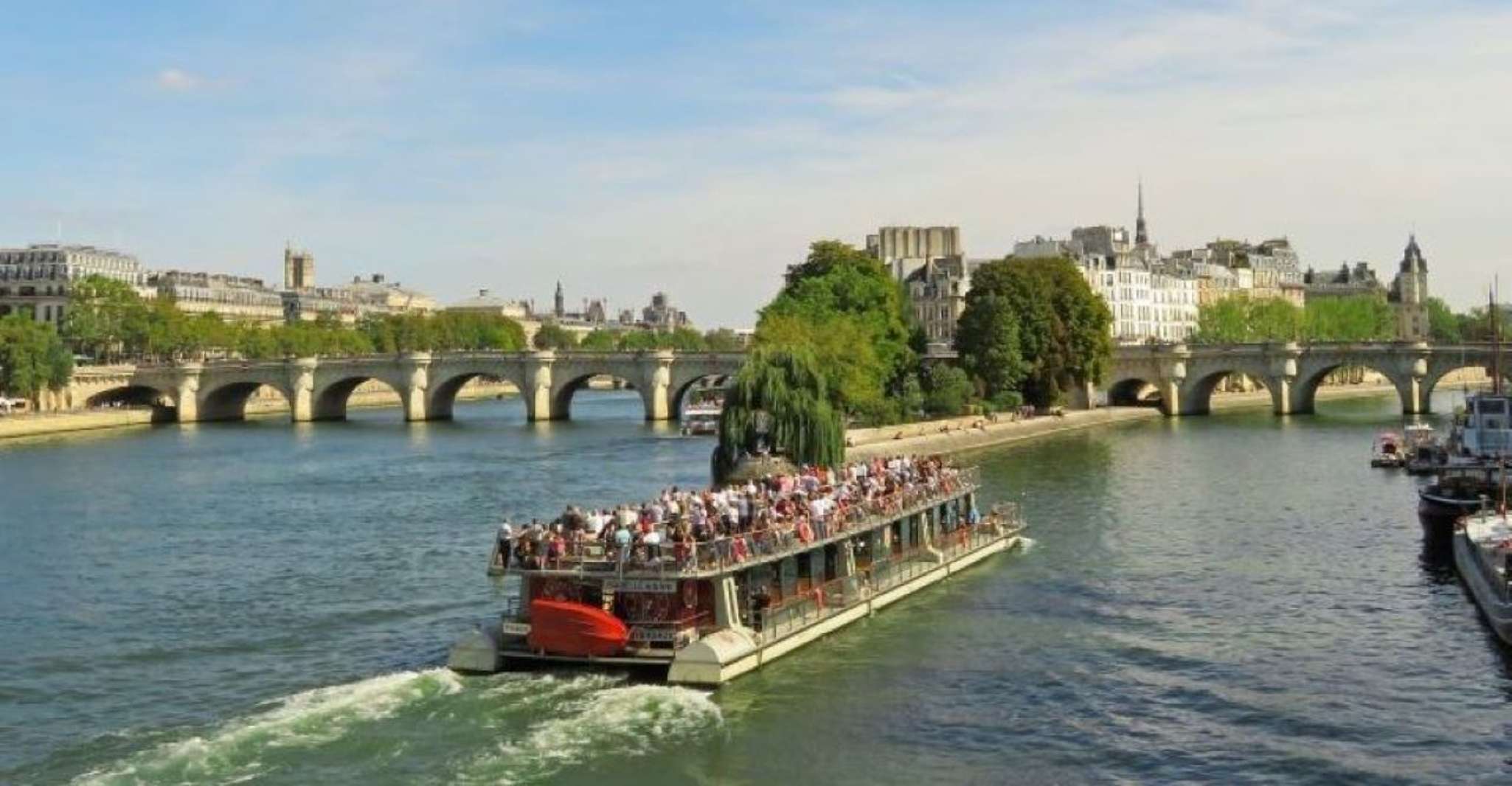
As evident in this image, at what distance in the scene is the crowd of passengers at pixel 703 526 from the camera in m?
27.5

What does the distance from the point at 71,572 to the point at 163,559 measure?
2479mm

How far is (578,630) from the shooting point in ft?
88.5

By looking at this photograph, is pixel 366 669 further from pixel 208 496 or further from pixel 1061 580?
pixel 208 496

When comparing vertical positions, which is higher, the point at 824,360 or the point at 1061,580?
the point at 824,360

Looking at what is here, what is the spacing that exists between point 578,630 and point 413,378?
86818 millimetres

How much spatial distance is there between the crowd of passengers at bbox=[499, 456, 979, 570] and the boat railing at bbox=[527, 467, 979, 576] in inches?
0.7

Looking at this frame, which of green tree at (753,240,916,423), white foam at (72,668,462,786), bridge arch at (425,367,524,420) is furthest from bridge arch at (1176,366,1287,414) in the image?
white foam at (72,668,462,786)

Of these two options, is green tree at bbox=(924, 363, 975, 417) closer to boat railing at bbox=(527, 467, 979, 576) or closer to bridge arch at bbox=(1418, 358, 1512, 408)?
bridge arch at bbox=(1418, 358, 1512, 408)

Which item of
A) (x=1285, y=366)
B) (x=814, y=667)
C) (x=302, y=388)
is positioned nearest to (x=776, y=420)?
(x=814, y=667)

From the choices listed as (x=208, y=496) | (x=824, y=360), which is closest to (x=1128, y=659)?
(x=208, y=496)

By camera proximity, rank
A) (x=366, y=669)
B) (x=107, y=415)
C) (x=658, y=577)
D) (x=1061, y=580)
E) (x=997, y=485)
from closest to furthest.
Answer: (x=658, y=577)
(x=366, y=669)
(x=1061, y=580)
(x=997, y=485)
(x=107, y=415)

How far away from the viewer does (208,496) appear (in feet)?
194

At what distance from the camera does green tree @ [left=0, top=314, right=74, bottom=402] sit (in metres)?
106

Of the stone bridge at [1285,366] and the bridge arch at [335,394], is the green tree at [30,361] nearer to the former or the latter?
the bridge arch at [335,394]
